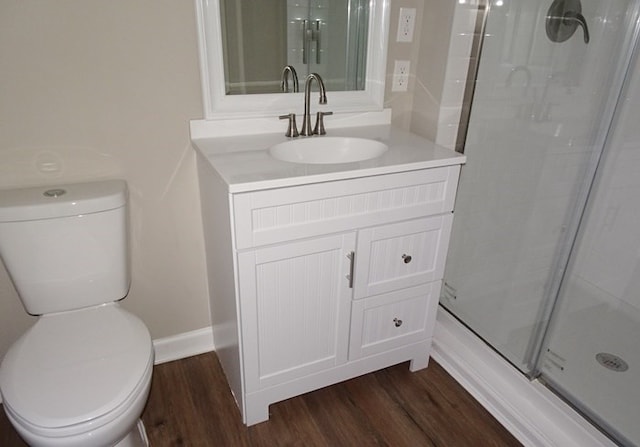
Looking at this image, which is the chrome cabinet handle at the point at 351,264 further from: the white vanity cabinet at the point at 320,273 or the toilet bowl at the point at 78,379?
the toilet bowl at the point at 78,379

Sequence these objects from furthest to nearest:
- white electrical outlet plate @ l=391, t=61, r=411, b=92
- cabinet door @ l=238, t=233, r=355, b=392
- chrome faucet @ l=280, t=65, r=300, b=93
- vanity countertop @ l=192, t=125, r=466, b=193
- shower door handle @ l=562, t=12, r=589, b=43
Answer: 1. white electrical outlet plate @ l=391, t=61, r=411, b=92
2. chrome faucet @ l=280, t=65, r=300, b=93
3. shower door handle @ l=562, t=12, r=589, b=43
4. cabinet door @ l=238, t=233, r=355, b=392
5. vanity countertop @ l=192, t=125, r=466, b=193

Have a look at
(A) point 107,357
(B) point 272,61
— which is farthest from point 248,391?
(B) point 272,61

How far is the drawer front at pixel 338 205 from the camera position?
3.87ft

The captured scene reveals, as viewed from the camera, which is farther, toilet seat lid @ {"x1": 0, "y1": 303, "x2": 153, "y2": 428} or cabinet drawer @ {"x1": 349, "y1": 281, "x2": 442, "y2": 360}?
cabinet drawer @ {"x1": 349, "y1": 281, "x2": 442, "y2": 360}

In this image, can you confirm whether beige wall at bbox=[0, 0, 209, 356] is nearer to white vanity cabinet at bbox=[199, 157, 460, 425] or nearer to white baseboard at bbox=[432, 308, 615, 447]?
white vanity cabinet at bbox=[199, 157, 460, 425]

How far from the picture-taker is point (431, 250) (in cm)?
153

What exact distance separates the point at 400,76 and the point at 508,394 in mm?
1294

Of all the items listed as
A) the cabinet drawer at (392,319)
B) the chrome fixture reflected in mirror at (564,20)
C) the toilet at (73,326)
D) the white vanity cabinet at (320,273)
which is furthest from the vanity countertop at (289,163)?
the chrome fixture reflected in mirror at (564,20)

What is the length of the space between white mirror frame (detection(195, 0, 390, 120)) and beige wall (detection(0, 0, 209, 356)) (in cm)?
4

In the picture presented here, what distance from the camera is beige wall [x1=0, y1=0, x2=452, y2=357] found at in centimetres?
125

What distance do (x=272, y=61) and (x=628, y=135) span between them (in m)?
1.29

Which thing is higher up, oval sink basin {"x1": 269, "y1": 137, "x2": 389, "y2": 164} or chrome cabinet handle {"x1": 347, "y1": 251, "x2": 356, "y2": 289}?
oval sink basin {"x1": 269, "y1": 137, "x2": 389, "y2": 164}

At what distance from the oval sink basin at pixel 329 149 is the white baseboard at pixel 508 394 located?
0.85 metres

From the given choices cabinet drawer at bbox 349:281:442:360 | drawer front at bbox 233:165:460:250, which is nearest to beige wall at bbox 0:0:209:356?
drawer front at bbox 233:165:460:250
